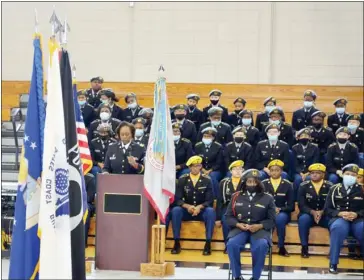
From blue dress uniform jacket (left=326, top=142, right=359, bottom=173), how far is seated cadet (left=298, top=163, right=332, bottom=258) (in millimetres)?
822

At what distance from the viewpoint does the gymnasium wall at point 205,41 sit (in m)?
15.7

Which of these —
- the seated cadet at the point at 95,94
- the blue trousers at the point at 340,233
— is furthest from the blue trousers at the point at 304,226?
the seated cadet at the point at 95,94

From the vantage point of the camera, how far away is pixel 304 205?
10352 mm

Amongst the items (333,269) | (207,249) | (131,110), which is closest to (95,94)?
(131,110)

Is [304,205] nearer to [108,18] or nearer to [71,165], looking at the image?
[71,165]

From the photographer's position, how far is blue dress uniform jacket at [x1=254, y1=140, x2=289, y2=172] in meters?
11.4

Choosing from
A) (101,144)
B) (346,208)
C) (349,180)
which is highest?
(101,144)

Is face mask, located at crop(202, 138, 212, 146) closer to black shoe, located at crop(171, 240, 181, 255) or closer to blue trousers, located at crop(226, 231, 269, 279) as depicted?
black shoe, located at crop(171, 240, 181, 255)

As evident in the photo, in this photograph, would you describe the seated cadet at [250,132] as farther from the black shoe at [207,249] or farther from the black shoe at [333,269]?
the black shoe at [333,269]

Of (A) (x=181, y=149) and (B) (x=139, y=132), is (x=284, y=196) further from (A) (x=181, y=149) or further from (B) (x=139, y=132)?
(B) (x=139, y=132)

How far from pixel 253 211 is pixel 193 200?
6.93 ft

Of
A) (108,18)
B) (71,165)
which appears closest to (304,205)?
(71,165)

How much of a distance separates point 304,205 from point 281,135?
86.2 inches

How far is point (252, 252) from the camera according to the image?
836 centimetres
